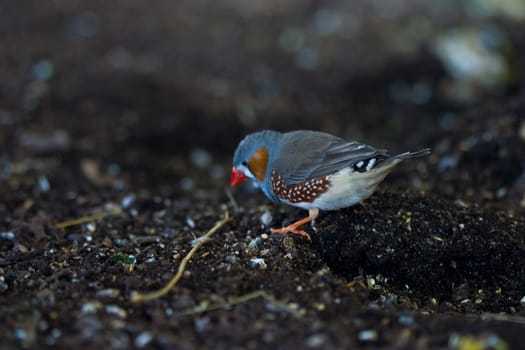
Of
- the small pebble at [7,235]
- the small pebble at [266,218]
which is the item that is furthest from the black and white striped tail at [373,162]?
the small pebble at [7,235]

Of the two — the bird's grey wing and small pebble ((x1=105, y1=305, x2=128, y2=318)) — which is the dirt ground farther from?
the bird's grey wing

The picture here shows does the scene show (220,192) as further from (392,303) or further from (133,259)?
(392,303)

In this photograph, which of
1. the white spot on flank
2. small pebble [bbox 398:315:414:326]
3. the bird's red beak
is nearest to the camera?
small pebble [bbox 398:315:414:326]

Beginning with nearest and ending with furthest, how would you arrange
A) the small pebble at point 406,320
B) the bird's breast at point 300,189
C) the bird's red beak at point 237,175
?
the small pebble at point 406,320 < the bird's breast at point 300,189 < the bird's red beak at point 237,175

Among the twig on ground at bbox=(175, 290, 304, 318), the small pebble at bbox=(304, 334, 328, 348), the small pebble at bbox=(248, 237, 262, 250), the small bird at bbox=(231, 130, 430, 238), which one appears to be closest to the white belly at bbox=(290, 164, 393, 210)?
the small bird at bbox=(231, 130, 430, 238)

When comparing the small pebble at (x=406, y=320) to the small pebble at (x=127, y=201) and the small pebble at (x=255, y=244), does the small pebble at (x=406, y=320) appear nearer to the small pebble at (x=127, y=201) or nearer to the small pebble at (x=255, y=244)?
the small pebble at (x=255, y=244)

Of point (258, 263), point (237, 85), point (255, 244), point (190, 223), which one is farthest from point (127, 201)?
point (237, 85)
